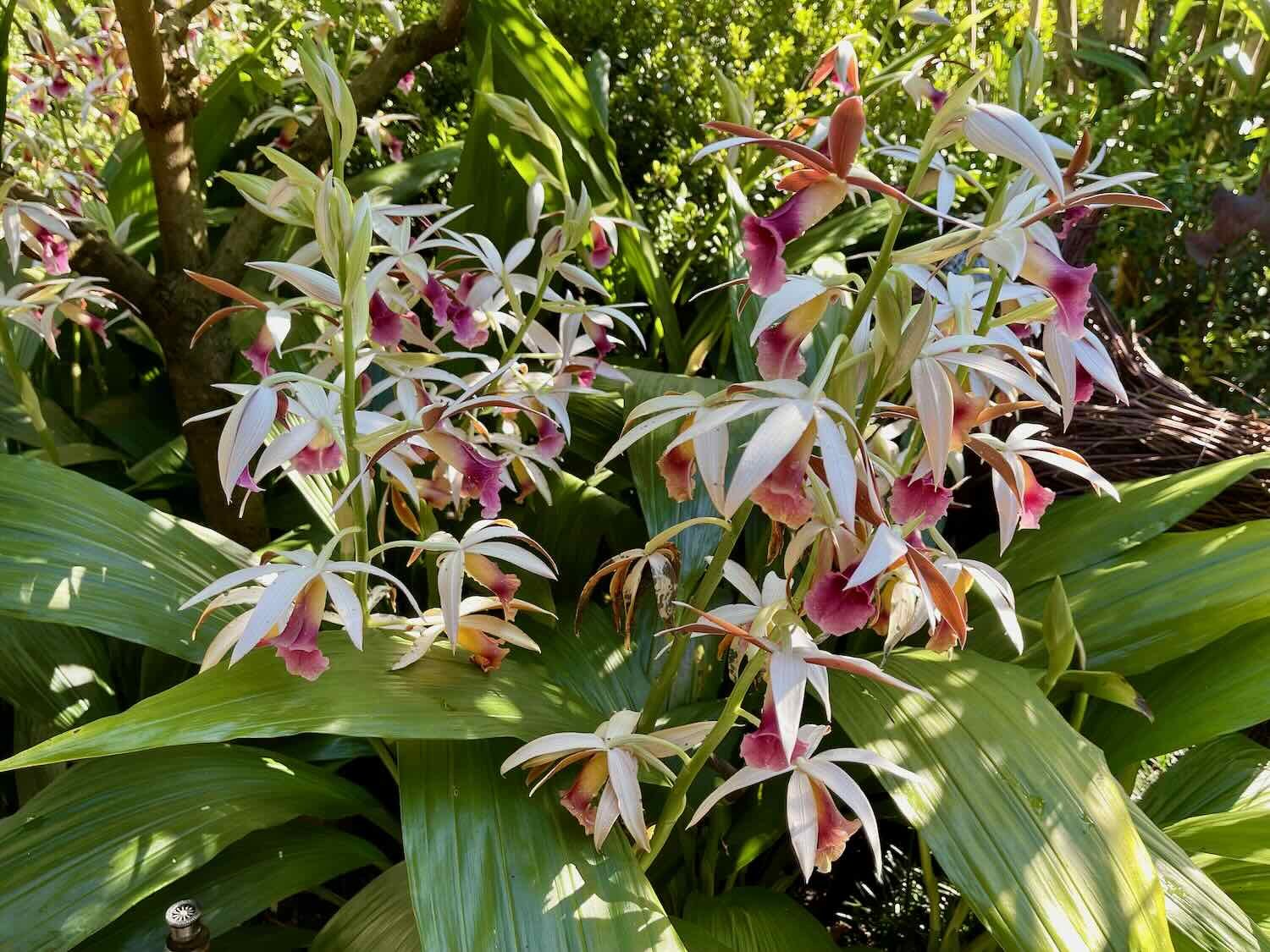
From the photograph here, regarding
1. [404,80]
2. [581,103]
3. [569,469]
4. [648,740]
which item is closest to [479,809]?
[648,740]

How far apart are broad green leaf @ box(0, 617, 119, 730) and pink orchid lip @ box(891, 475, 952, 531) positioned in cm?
91

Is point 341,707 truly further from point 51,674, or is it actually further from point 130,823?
point 51,674

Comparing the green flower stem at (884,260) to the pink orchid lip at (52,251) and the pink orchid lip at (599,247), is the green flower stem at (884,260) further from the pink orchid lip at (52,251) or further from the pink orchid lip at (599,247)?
the pink orchid lip at (52,251)

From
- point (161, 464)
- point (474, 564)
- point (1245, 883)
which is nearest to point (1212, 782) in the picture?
point (1245, 883)

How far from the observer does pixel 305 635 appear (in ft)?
2.10

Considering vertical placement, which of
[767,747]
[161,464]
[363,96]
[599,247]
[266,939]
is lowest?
[266,939]

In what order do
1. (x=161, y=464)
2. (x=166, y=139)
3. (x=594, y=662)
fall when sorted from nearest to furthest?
(x=594, y=662) → (x=166, y=139) → (x=161, y=464)

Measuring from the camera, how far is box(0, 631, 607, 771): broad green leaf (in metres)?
0.62

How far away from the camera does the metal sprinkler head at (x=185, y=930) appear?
594mm

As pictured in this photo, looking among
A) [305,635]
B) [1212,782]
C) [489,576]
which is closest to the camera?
[305,635]

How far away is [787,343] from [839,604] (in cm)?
17

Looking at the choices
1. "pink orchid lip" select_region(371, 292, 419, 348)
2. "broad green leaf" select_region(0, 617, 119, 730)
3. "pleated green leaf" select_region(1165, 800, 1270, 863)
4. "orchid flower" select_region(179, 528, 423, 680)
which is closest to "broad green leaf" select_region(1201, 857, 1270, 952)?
"pleated green leaf" select_region(1165, 800, 1270, 863)

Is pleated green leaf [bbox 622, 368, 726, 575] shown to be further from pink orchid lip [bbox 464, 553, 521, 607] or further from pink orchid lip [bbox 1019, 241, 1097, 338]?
pink orchid lip [bbox 1019, 241, 1097, 338]

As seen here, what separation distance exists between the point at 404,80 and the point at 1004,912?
4.98ft
